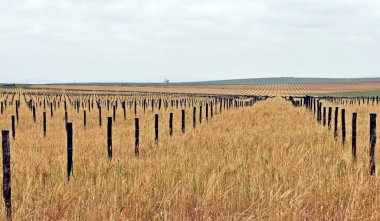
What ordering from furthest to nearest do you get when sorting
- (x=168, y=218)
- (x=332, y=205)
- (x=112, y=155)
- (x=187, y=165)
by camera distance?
1. (x=112, y=155)
2. (x=187, y=165)
3. (x=332, y=205)
4. (x=168, y=218)

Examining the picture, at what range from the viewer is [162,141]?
39.4 ft

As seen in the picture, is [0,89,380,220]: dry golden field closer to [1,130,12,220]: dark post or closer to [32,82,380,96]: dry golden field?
[1,130,12,220]: dark post

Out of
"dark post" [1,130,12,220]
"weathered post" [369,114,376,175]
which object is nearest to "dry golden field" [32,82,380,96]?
"weathered post" [369,114,376,175]

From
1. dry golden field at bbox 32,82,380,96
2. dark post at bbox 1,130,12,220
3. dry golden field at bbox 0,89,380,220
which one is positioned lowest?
dry golden field at bbox 0,89,380,220

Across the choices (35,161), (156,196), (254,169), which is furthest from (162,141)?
(156,196)

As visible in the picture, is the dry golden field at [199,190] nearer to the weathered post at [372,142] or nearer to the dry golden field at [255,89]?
the weathered post at [372,142]

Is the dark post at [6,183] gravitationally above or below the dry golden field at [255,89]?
below

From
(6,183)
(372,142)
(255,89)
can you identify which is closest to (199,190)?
(6,183)

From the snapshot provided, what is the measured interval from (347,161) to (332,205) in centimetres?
279

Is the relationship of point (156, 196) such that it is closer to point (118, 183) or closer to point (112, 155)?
point (118, 183)

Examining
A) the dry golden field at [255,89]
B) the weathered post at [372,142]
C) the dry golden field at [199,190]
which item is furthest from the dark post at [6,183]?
the dry golden field at [255,89]

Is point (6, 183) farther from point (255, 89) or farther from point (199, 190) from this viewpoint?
point (255, 89)

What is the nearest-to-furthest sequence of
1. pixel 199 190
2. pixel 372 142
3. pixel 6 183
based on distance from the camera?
pixel 6 183
pixel 199 190
pixel 372 142

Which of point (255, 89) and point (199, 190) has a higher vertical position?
point (255, 89)
